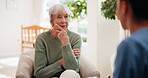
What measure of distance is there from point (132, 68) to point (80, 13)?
187 inches

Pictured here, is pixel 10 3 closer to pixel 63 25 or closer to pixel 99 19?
pixel 99 19

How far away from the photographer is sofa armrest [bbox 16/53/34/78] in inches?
79.7

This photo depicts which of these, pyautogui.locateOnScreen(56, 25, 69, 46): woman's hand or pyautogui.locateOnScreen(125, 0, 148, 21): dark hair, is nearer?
pyautogui.locateOnScreen(125, 0, 148, 21): dark hair

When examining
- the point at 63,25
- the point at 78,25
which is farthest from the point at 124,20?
the point at 78,25

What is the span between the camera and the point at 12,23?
6.63 meters

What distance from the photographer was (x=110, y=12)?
2877 mm

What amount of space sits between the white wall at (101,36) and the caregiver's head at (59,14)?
152 centimetres

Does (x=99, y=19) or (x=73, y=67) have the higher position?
(x=99, y=19)

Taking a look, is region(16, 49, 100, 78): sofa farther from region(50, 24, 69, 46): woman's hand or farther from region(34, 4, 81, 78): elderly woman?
region(50, 24, 69, 46): woman's hand

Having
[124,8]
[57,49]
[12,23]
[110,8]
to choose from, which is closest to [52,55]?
[57,49]

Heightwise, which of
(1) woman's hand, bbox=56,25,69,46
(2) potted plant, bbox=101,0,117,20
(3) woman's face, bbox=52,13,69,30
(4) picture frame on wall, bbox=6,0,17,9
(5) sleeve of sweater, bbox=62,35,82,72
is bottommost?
(5) sleeve of sweater, bbox=62,35,82,72

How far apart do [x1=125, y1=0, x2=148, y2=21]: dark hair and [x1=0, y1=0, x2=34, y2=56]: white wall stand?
6.14m

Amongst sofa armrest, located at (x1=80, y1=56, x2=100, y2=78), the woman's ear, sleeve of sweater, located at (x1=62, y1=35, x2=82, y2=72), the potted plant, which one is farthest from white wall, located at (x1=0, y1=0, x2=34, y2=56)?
the woman's ear

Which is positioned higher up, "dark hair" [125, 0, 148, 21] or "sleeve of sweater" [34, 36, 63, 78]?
"dark hair" [125, 0, 148, 21]
